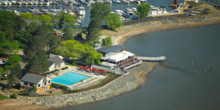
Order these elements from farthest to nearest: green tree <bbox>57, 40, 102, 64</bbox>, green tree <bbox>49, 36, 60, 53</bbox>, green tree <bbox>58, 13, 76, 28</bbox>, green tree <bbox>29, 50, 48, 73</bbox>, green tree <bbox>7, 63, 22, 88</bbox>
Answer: green tree <bbox>58, 13, 76, 28</bbox>
green tree <bbox>49, 36, 60, 53</bbox>
green tree <bbox>57, 40, 102, 64</bbox>
green tree <bbox>29, 50, 48, 73</bbox>
green tree <bbox>7, 63, 22, 88</bbox>

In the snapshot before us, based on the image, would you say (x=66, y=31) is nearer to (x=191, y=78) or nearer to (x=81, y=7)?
(x=191, y=78)

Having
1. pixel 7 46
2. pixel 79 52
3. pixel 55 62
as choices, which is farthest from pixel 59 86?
pixel 7 46

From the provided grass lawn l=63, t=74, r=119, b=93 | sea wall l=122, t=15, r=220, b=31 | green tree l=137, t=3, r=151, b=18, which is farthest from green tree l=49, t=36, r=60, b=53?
green tree l=137, t=3, r=151, b=18

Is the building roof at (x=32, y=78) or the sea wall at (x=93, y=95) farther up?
the building roof at (x=32, y=78)

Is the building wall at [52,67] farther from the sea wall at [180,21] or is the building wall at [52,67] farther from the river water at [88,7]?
the sea wall at [180,21]

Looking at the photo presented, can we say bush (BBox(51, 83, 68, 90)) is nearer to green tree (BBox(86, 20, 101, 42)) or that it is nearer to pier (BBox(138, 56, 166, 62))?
pier (BBox(138, 56, 166, 62))

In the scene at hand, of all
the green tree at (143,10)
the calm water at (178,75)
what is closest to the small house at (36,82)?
the calm water at (178,75)
